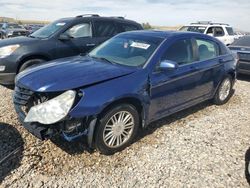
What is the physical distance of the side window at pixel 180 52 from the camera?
4.37m

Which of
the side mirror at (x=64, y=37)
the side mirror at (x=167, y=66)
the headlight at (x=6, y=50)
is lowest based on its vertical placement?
the headlight at (x=6, y=50)

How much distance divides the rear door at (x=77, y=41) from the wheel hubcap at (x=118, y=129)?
141 inches

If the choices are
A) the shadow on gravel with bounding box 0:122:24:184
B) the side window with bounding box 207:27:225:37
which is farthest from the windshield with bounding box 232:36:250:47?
the shadow on gravel with bounding box 0:122:24:184

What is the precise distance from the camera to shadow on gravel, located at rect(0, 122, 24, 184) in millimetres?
3397

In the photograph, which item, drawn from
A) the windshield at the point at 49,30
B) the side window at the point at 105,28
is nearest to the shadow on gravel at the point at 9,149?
the windshield at the point at 49,30

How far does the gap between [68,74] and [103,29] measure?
14.4ft

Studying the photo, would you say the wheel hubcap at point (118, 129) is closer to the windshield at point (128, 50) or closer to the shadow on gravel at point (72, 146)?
the shadow on gravel at point (72, 146)

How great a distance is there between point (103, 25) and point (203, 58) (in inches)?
142

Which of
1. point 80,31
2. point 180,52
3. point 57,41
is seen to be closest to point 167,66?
point 180,52

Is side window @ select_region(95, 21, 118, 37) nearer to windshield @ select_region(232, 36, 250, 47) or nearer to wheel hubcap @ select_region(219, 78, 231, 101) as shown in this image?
wheel hubcap @ select_region(219, 78, 231, 101)

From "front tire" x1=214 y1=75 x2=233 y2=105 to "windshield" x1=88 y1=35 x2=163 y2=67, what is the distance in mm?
2195

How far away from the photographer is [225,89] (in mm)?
6070

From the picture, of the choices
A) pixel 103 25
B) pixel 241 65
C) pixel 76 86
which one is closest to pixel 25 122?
pixel 76 86

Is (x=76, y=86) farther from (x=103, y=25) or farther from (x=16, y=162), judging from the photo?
(x=103, y=25)
